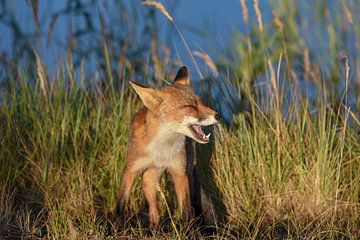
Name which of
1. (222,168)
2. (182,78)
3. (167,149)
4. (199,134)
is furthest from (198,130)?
(222,168)

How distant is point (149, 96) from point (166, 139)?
38 cm

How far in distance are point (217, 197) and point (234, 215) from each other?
31cm

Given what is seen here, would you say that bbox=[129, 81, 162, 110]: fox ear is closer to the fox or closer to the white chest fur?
the fox

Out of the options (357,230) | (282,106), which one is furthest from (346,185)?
(282,106)

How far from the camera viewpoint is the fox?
5.31 m

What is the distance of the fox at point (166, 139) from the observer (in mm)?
5309

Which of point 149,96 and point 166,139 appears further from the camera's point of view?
point 166,139

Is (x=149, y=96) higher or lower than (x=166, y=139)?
higher

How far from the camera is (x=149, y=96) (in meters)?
5.37

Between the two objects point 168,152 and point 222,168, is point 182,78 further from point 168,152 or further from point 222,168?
point 222,168

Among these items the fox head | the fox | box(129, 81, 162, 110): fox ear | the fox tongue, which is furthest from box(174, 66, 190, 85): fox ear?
the fox tongue

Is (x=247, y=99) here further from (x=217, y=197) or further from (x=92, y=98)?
(x=92, y=98)

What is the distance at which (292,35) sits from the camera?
8680 millimetres

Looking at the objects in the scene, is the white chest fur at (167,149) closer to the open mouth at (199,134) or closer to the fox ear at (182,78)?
the open mouth at (199,134)
